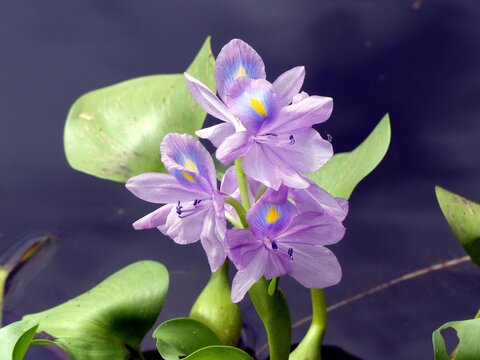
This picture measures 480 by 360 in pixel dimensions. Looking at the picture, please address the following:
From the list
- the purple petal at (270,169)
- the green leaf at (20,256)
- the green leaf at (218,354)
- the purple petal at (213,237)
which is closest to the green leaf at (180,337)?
the green leaf at (218,354)

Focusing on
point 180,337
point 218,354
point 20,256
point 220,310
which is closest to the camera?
point 218,354

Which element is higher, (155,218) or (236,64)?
(236,64)

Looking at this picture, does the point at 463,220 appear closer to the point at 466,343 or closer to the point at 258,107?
the point at 466,343

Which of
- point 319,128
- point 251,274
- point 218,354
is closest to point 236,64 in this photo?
point 251,274

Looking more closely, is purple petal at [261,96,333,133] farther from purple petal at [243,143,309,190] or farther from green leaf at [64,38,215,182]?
green leaf at [64,38,215,182]

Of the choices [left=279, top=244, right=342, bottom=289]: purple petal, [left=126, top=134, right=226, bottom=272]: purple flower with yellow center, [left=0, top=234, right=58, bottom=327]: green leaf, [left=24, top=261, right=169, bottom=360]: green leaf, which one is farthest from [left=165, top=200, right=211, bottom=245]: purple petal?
[left=0, top=234, right=58, bottom=327]: green leaf

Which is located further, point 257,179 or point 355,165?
point 355,165
